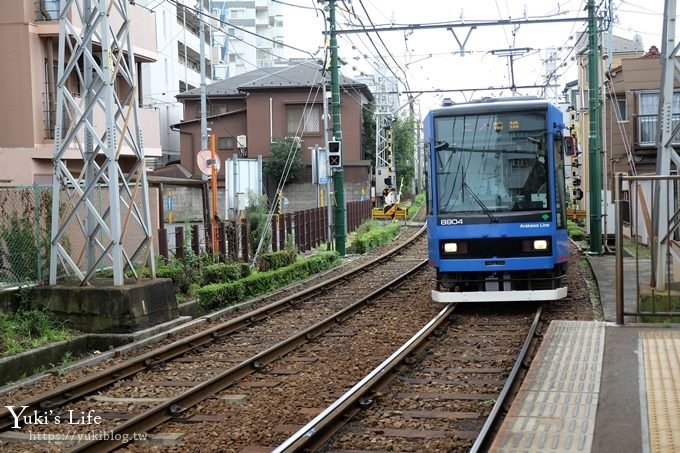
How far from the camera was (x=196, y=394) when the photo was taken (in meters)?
7.89

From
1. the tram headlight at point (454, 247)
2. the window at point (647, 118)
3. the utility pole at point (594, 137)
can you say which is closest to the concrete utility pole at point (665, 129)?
the tram headlight at point (454, 247)

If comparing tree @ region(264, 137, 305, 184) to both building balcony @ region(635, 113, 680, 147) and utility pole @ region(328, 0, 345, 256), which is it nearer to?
utility pole @ region(328, 0, 345, 256)

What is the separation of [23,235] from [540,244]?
323 inches

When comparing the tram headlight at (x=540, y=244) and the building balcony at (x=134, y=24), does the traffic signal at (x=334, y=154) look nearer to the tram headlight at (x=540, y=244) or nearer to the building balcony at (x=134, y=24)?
the building balcony at (x=134, y=24)

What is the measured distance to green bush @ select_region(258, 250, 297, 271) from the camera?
1866 centimetres

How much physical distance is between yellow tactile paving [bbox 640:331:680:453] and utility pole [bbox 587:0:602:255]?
38.8ft

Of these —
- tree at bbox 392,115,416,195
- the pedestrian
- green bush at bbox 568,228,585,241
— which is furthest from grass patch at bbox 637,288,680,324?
tree at bbox 392,115,416,195

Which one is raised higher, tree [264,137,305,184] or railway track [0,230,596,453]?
tree [264,137,305,184]

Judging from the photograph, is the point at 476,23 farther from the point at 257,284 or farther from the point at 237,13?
the point at 237,13

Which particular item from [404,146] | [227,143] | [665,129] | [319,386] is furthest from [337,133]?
[404,146]

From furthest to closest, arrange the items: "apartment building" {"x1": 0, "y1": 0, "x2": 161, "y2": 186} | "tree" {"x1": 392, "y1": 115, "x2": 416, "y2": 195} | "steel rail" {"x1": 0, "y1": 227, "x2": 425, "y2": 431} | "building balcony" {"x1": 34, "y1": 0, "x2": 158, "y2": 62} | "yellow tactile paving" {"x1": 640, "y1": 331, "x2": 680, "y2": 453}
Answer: "tree" {"x1": 392, "y1": 115, "x2": 416, "y2": 195}, "building balcony" {"x1": 34, "y1": 0, "x2": 158, "y2": 62}, "apartment building" {"x1": 0, "y1": 0, "x2": 161, "y2": 186}, "steel rail" {"x1": 0, "y1": 227, "x2": 425, "y2": 431}, "yellow tactile paving" {"x1": 640, "y1": 331, "x2": 680, "y2": 453}

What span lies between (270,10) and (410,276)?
2763 inches

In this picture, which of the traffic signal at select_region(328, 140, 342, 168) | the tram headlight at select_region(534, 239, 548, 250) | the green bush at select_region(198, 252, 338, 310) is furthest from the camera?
the traffic signal at select_region(328, 140, 342, 168)

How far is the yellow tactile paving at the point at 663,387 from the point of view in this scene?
5529 mm
